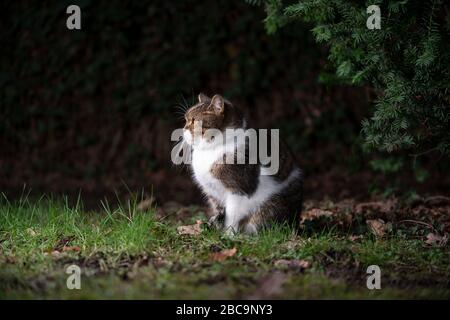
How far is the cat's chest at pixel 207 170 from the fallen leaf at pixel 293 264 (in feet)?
3.19

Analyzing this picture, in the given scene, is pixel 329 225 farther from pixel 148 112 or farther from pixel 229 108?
pixel 148 112

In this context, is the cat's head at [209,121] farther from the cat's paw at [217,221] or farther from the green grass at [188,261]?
the green grass at [188,261]

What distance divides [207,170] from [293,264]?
1123 millimetres

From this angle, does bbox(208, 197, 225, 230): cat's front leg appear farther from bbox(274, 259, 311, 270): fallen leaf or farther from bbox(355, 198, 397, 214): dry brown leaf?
bbox(355, 198, 397, 214): dry brown leaf

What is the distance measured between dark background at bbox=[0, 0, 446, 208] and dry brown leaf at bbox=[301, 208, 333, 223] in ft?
6.64

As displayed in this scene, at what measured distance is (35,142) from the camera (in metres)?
8.18

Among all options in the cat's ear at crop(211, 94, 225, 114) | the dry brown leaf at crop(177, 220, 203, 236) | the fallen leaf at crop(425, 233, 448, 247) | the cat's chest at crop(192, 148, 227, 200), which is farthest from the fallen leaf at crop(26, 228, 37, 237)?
the fallen leaf at crop(425, 233, 448, 247)

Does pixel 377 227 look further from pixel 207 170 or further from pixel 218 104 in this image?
pixel 218 104

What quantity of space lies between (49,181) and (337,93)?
3.90m

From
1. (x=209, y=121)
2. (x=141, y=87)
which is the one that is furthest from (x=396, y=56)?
(x=141, y=87)

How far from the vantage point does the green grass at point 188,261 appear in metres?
3.36

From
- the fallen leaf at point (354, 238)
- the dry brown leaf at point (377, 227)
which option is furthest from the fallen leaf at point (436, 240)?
the fallen leaf at point (354, 238)

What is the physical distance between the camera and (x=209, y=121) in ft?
15.1
